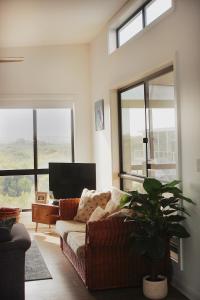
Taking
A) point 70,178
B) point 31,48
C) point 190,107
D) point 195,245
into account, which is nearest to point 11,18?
point 31,48

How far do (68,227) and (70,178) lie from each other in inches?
60.5

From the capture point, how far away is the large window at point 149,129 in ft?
13.5

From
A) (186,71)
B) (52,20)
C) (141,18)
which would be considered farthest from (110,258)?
(52,20)

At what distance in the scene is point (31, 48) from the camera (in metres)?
6.74

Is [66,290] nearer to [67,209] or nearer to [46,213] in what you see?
[67,209]

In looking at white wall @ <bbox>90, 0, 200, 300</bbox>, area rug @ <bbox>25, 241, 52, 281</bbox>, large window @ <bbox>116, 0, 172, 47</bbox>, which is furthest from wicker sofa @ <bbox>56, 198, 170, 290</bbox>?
large window @ <bbox>116, 0, 172, 47</bbox>

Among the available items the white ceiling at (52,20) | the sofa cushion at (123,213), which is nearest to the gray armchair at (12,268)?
the sofa cushion at (123,213)

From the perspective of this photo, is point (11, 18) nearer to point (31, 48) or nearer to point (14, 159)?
point (31, 48)

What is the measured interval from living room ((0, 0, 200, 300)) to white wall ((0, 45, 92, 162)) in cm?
2

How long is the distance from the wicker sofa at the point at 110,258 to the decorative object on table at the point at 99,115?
102 inches

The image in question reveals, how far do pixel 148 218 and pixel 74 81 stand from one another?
3860 millimetres

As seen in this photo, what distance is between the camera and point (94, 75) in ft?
21.8

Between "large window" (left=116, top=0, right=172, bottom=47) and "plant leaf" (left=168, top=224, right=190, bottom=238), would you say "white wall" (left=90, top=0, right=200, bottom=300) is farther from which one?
"large window" (left=116, top=0, right=172, bottom=47)

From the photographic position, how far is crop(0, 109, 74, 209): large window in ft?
22.4
